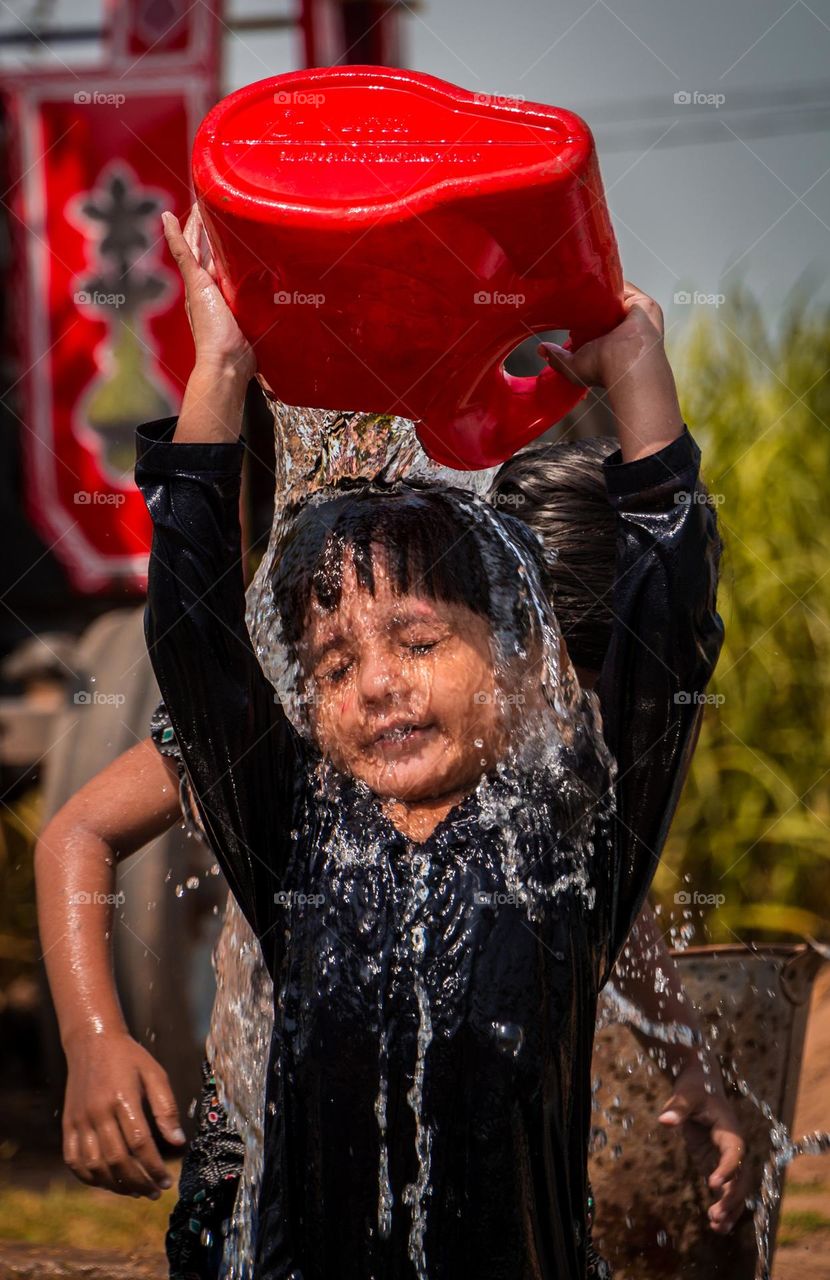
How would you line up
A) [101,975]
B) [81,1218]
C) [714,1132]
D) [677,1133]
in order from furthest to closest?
[81,1218] < [677,1133] < [714,1132] < [101,975]

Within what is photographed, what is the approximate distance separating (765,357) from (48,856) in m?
3.62

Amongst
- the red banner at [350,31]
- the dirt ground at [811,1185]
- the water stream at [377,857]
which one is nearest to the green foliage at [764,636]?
the dirt ground at [811,1185]

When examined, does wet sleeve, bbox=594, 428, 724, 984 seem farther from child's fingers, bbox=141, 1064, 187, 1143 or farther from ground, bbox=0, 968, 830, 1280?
ground, bbox=0, 968, 830, 1280

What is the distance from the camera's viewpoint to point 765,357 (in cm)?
474

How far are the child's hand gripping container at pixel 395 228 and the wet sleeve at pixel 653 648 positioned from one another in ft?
0.64

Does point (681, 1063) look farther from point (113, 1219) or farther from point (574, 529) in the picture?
point (113, 1219)

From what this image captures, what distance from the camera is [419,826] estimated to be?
139 centimetres

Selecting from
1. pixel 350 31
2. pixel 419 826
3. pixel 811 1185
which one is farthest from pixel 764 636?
pixel 419 826

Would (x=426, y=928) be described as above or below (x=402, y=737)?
below

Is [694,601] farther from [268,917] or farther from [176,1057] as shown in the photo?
[176,1057]

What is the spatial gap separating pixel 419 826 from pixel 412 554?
291 mm

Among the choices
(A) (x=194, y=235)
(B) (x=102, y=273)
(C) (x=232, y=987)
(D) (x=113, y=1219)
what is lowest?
(D) (x=113, y=1219)

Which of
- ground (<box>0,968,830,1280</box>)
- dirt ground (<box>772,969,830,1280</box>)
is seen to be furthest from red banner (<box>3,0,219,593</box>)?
dirt ground (<box>772,969,830,1280</box>)

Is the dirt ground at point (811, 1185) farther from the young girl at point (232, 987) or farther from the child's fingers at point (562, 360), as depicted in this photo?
the child's fingers at point (562, 360)
